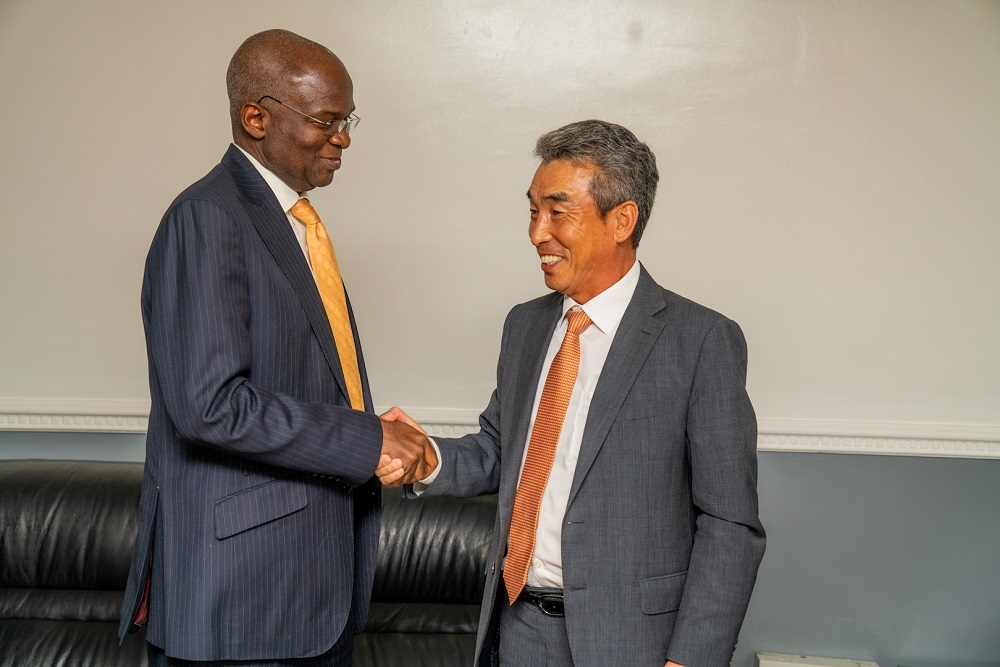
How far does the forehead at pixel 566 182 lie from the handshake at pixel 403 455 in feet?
1.68

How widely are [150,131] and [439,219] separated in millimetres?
1024

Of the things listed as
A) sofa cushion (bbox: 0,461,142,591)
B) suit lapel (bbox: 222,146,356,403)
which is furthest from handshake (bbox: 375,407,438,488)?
sofa cushion (bbox: 0,461,142,591)

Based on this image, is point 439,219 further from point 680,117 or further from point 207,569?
point 207,569

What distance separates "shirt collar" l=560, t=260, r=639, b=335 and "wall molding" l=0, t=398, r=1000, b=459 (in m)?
1.48

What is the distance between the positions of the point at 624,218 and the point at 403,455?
1.96ft

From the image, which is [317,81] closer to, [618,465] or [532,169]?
[618,465]

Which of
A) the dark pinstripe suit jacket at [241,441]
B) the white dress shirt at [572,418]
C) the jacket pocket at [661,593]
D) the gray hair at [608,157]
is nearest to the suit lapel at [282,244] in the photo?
the dark pinstripe suit jacket at [241,441]

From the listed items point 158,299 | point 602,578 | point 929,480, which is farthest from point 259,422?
point 929,480

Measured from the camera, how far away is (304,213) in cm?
172

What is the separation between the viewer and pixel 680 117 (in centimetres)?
295

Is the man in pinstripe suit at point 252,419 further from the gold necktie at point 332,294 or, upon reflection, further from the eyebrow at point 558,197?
the eyebrow at point 558,197

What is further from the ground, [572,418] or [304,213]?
[304,213]

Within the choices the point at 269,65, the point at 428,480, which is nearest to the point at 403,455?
the point at 428,480

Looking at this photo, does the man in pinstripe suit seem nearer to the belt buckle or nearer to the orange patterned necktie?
the orange patterned necktie
